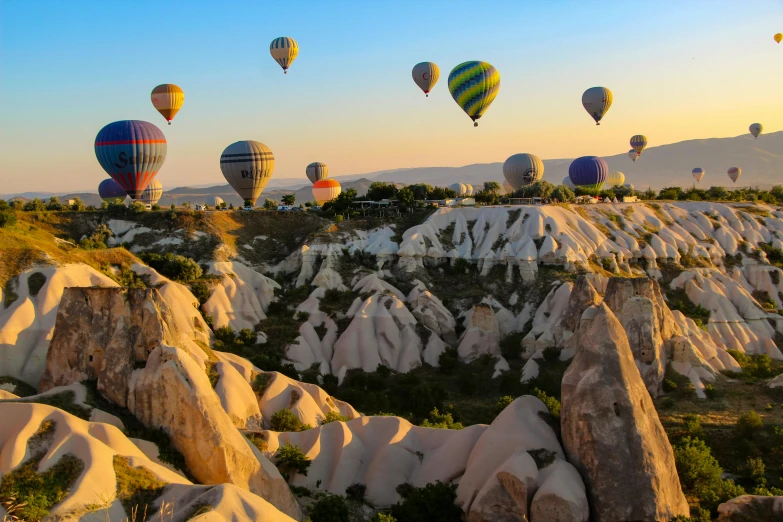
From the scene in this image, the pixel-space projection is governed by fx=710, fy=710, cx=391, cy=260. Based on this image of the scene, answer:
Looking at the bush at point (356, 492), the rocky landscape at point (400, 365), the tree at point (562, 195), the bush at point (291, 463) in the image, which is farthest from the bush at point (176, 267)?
the tree at point (562, 195)

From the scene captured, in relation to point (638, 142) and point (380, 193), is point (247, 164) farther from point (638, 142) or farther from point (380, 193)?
point (638, 142)

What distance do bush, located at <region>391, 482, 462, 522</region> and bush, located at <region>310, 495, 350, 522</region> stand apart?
1823 mm

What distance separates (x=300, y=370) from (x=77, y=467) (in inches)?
1000

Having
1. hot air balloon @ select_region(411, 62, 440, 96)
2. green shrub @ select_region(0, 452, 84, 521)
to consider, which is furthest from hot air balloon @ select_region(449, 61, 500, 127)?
green shrub @ select_region(0, 452, 84, 521)

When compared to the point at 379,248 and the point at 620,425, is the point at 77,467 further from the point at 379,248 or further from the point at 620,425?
the point at 379,248

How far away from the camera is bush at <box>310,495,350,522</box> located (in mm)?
25219

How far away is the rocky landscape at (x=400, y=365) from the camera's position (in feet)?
75.8

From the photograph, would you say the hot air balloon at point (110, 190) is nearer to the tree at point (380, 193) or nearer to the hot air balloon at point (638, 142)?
the tree at point (380, 193)

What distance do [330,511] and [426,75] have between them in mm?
61624

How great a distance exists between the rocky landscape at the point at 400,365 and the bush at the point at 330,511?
0.09 m

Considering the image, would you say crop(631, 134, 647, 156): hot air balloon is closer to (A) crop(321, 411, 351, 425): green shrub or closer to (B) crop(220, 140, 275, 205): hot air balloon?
(B) crop(220, 140, 275, 205): hot air balloon

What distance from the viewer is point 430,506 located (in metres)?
24.9

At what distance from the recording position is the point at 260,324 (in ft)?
167

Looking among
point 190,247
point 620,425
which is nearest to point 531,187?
point 190,247
